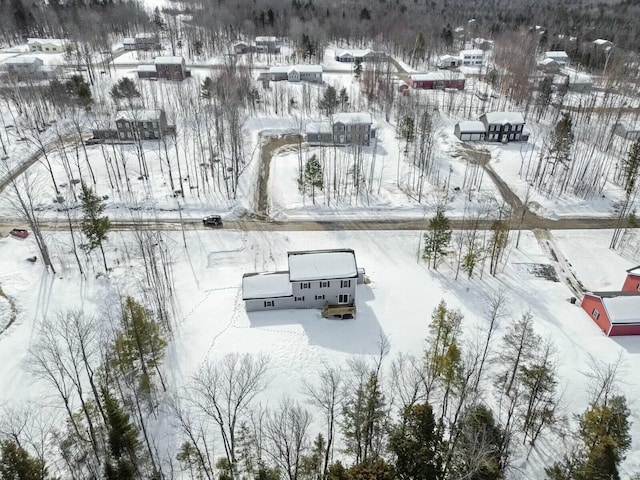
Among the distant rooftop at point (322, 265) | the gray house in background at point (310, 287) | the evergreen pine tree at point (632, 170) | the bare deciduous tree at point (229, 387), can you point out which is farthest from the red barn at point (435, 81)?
the bare deciduous tree at point (229, 387)

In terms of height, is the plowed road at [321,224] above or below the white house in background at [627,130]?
below

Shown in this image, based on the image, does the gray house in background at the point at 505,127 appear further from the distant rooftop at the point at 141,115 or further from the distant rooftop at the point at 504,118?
the distant rooftop at the point at 141,115

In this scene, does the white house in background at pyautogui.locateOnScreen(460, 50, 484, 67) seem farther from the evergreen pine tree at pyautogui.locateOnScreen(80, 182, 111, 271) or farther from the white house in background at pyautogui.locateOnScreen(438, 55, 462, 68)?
the evergreen pine tree at pyautogui.locateOnScreen(80, 182, 111, 271)

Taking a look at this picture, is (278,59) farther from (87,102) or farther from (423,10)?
(423,10)

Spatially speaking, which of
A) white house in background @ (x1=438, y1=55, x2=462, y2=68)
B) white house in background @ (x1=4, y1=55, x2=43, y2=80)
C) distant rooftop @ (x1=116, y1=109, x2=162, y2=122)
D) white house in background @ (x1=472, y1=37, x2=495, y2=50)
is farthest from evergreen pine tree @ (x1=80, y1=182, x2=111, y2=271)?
white house in background @ (x1=472, y1=37, x2=495, y2=50)

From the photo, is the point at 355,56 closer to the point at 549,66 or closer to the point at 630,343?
the point at 549,66

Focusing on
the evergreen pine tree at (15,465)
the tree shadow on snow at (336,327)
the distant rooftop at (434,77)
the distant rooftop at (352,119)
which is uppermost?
the distant rooftop at (434,77)

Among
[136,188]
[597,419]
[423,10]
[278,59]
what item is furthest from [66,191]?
[423,10]
